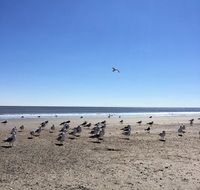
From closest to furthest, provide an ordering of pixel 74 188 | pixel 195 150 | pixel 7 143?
pixel 74 188, pixel 195 150, pixel 7 143

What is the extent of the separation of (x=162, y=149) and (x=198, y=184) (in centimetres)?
904

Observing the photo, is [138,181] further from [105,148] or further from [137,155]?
[105,148]

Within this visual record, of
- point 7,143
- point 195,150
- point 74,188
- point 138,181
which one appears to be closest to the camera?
point 74,188

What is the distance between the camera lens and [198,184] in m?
13.8

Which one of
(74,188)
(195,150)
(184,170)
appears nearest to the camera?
(74,188)

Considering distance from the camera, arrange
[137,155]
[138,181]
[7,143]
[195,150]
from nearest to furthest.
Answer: [138,181] → [137,155] → [195,150] → [7,143]

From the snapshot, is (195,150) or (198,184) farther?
(195,150)

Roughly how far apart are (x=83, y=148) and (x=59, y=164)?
567 cm

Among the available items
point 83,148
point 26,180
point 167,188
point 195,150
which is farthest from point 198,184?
point 83,148

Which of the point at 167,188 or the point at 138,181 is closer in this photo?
the point at 167,188

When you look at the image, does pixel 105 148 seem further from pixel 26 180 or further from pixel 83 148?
pixel 26 180

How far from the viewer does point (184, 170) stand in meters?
16.2

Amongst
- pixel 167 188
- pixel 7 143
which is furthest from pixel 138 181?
pixel 7 143

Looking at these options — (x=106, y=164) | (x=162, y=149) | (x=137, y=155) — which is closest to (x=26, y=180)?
(x=106, y=164)
